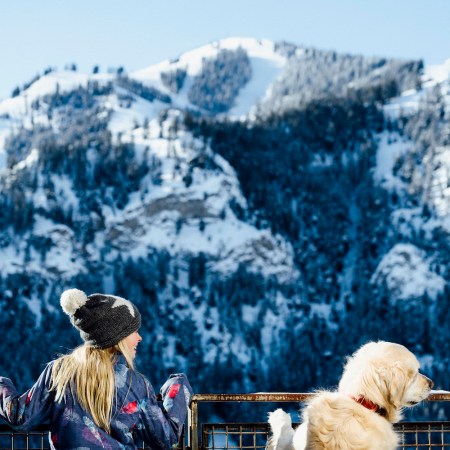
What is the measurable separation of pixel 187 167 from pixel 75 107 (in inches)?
1668

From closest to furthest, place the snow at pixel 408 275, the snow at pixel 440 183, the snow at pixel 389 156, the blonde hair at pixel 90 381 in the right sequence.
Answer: the blonde hair at pixel 90 381 < the snow at pixel 408 275 < the snow at pixel 440 183 < the snow at pixel 389 156

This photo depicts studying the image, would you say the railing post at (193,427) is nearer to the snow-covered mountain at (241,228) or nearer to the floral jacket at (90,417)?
the floral jacket at (90,417)

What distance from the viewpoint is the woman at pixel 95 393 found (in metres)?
3.34

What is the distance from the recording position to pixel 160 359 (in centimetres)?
11306

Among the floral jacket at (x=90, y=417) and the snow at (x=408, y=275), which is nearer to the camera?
the floral jacket at (x=90, y=417)

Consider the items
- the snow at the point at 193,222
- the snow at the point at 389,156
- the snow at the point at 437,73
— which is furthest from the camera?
the snow at the point at 437,73

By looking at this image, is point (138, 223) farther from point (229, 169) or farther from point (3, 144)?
point (3, 144)

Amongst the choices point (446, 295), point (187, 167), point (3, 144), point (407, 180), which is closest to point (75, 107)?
point (3, 144)

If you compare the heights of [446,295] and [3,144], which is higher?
[3,144]

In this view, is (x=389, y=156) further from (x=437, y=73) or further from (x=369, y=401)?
(x=369, y=401)

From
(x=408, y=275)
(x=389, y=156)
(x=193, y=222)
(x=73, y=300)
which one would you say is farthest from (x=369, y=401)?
(x=389, y=156)

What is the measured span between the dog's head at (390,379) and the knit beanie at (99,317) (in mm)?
1090

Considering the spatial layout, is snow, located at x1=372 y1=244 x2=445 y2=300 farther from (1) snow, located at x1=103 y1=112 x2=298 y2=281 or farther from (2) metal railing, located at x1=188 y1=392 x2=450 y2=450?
(2) metal railing, located at x1=188 y1=392 x2=450 y2=450

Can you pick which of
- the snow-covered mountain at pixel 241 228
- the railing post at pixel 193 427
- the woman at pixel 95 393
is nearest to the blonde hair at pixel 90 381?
the woman at pixel 95 393
